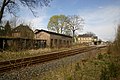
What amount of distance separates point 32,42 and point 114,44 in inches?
826

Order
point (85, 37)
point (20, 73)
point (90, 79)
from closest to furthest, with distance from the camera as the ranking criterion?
point (90, 79) → point (20, 73) → point (85, 37)

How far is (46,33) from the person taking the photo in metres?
43.6

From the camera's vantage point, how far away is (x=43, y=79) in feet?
26.7

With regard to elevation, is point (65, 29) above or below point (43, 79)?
above

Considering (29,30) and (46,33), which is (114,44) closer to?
(29,30)

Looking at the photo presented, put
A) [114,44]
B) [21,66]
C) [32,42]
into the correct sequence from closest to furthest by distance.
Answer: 1. [21,66]
2. [114,44]
3. [32,42]

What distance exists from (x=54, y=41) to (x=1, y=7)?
77.8 ft

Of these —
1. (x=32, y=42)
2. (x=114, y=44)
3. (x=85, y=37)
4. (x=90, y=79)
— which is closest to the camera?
(x=90, y=79)

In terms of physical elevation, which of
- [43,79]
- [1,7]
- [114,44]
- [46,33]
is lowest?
[43,79]

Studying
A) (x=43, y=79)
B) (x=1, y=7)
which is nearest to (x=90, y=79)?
(x=43, y=79)

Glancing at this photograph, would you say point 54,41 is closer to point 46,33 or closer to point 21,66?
point 46,33

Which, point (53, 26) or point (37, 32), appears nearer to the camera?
point (37, 32)

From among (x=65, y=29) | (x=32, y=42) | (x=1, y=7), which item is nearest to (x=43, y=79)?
(x=1, y=7)

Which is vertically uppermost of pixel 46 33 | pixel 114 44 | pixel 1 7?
pixel 1 7
